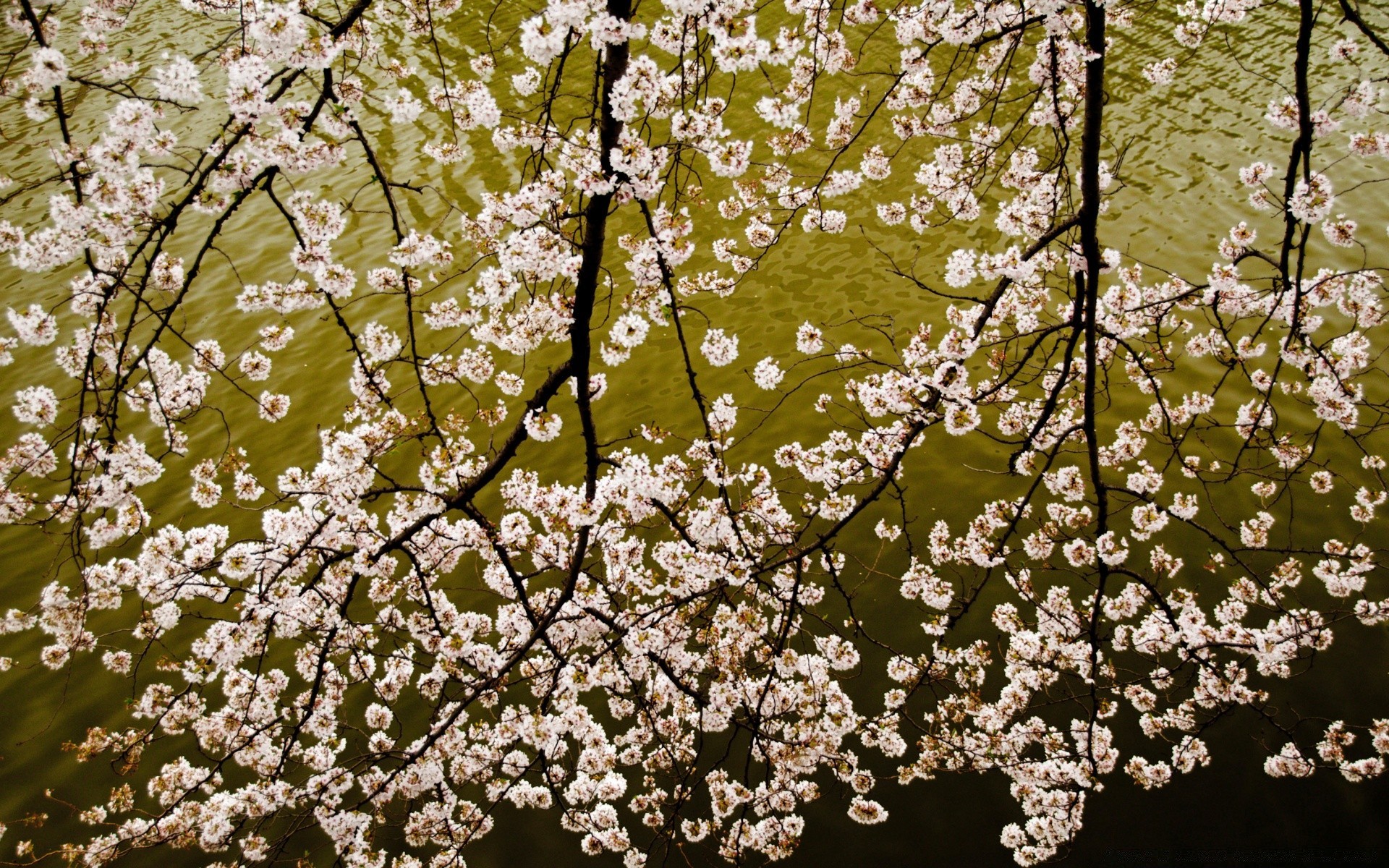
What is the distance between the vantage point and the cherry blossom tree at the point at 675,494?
3.60 m

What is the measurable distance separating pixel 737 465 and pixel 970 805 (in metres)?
3.77

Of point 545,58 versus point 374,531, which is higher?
point 545,58

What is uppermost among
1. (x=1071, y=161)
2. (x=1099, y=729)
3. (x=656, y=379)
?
(x=1071, y=161)

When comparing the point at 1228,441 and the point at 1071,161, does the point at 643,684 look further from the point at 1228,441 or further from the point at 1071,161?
the point at 1071,161

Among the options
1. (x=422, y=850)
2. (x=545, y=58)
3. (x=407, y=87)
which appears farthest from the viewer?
(x=407, y=87)

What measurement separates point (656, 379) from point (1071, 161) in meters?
7.03

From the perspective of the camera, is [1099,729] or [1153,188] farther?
[1153,188]

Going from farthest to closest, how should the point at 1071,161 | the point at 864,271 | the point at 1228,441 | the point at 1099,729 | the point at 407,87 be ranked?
the point at 407,87 → the point at 1071,161 → the point at 864,271 → the point at 1228,441 → the point at 1099,729

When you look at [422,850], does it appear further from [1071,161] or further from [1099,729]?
[1071,161]

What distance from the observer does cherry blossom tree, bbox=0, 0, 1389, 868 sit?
3.60m

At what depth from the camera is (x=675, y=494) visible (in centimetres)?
446

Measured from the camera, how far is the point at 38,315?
13.4 ft

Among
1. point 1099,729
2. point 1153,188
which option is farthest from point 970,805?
point 1153,188

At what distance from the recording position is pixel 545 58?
3154mm
